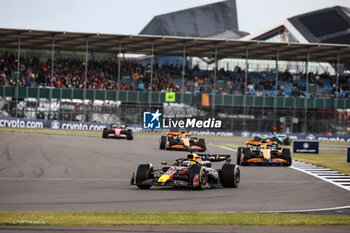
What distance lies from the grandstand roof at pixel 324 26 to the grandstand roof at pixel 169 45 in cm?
3076

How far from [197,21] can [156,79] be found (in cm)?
6361

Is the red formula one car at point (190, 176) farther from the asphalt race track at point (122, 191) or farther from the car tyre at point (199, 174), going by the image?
the asphalt race track at point (122, 191)

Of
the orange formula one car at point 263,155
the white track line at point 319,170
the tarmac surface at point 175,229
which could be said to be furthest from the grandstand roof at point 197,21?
the tarmac surface at point 175,229

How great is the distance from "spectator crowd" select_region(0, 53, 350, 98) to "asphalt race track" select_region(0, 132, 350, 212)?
3789cm

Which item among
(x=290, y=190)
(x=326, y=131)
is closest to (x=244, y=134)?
(x=326, y=131)

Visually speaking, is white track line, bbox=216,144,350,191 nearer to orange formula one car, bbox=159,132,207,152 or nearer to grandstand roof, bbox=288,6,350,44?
orange formula one car, bbox=159,132,207,152

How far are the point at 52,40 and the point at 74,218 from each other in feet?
174

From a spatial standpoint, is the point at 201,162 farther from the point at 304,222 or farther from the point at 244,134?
the point at 244,134

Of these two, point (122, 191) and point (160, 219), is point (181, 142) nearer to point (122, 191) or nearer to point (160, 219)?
point (122, 191)

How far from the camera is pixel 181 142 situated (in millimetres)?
32125

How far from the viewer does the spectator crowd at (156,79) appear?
6112 cm

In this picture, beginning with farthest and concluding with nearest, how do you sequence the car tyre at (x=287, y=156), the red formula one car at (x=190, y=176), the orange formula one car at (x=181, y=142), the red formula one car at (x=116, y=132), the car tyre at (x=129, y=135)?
the red formula one car at (x=116, y=132) < the car tyre at (x=129, y=135) < the orange formula one car at (x=181, y=142) < the car tyre at (x=287, y=156) < the red formula one car at (x=190, y=176)

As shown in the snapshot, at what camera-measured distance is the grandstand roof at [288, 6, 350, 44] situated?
97062 millimetres

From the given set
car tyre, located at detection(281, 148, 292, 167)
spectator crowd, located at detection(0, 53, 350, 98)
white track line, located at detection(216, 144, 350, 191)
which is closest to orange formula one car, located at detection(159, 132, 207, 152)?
white track line, located at detection(216, 144, 350, 191)
